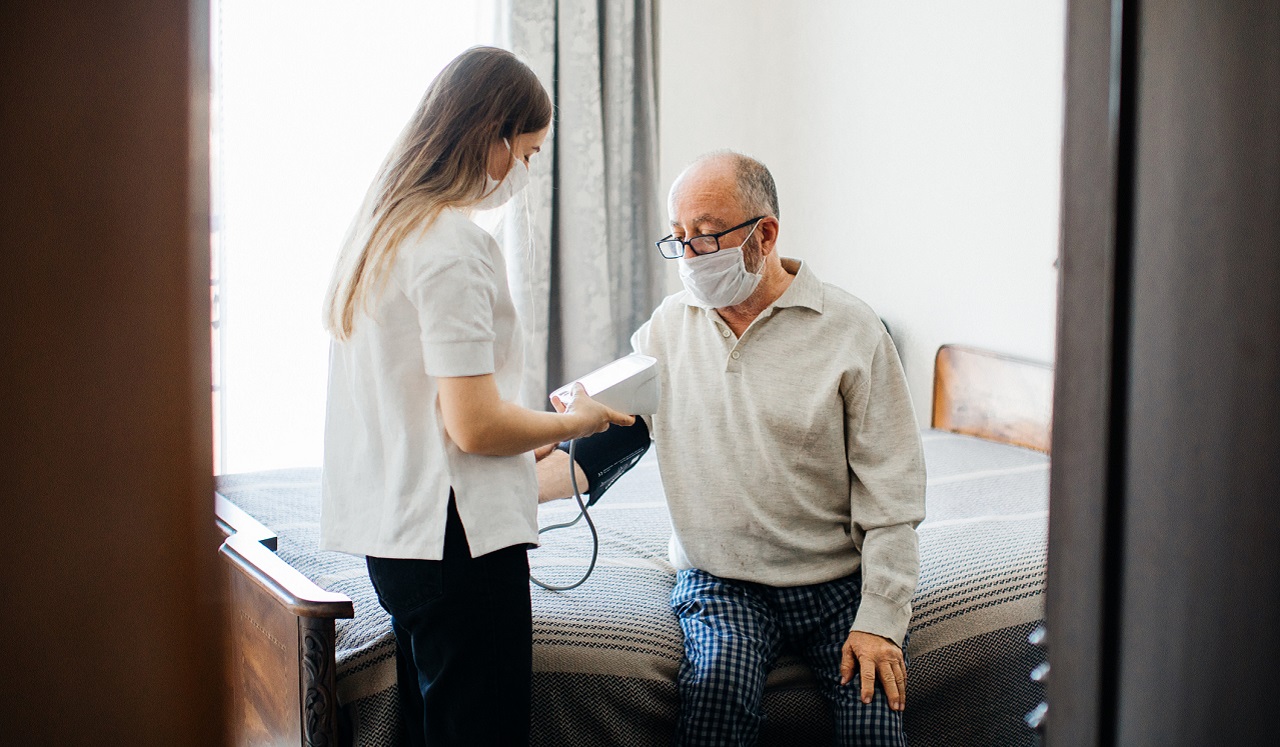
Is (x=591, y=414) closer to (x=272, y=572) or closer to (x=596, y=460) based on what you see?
(x=596, y=460)

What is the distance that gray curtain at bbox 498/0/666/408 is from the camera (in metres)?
3.33

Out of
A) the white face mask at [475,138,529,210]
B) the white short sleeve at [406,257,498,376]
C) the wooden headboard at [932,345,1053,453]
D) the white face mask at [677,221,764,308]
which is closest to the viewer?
the white short sleeve at [406,257,498,376]

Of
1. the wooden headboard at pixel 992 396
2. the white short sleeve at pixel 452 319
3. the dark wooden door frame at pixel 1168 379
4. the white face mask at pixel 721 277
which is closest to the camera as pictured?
the dark wooden door frame at pixel 1168 379

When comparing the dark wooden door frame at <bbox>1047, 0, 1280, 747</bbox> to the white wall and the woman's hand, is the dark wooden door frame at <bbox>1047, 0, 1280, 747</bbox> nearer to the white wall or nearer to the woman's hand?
the woman's hand

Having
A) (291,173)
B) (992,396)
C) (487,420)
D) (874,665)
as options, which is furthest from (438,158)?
(992,396)

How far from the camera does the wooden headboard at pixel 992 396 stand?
2.80m

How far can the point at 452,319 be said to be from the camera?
1110 millimetres

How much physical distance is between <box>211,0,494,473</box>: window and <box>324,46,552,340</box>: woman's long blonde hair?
5.67ft

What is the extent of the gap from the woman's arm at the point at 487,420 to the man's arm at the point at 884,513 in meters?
0.54

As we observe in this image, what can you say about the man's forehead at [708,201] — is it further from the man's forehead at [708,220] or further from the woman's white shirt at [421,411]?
the woman's white shirt at [421,411]

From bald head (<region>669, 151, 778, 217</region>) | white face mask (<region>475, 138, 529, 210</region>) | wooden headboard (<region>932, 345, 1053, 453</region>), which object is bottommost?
wooden headboard (<region>932, 345, 1053, 453</region>)

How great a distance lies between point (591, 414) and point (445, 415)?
24cm

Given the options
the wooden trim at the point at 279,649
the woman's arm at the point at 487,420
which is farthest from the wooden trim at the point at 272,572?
the woman's arm at the point at 487,420

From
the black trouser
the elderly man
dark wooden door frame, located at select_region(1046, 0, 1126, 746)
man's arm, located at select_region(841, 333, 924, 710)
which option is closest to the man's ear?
the elderly man
